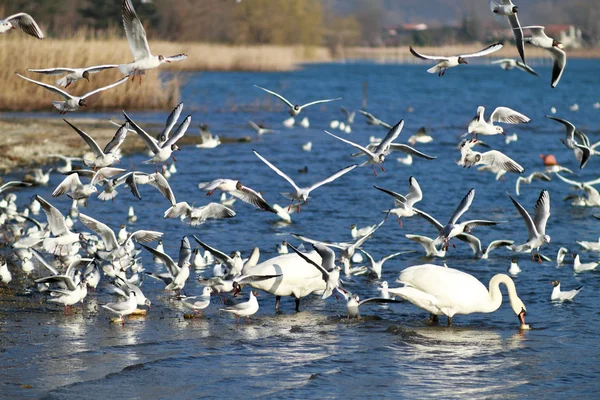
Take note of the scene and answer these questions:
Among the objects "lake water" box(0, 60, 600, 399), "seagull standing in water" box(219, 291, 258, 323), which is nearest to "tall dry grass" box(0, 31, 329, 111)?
"lake water" box(0, 60, 600, 399)

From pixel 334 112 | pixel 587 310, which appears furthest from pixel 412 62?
pixel 587 310

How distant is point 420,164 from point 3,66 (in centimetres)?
1328

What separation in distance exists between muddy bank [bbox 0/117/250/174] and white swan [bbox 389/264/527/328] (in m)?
12.5

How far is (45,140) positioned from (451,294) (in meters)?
16.8

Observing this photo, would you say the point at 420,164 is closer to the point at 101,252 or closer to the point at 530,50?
the point at 101,252

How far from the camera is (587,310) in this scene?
11.8 metres

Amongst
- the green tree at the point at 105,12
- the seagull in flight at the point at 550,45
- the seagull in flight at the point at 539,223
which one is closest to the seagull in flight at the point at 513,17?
the seagull in flight at the point at 550,45

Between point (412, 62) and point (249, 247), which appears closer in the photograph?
point (249, 247)

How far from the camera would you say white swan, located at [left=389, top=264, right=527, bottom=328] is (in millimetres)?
11078

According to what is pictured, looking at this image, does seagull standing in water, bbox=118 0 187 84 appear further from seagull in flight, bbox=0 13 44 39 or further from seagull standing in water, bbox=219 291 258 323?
seagull standing in water, bbox=219 291 258 323

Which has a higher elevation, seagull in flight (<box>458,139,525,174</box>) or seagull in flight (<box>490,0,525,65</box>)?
seagull in flight (<box>490,0,525,65</box>)

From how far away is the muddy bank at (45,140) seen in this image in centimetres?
2292

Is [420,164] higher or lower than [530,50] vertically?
lower

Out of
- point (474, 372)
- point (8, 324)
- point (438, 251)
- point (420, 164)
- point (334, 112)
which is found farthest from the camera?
point (334, 112)
